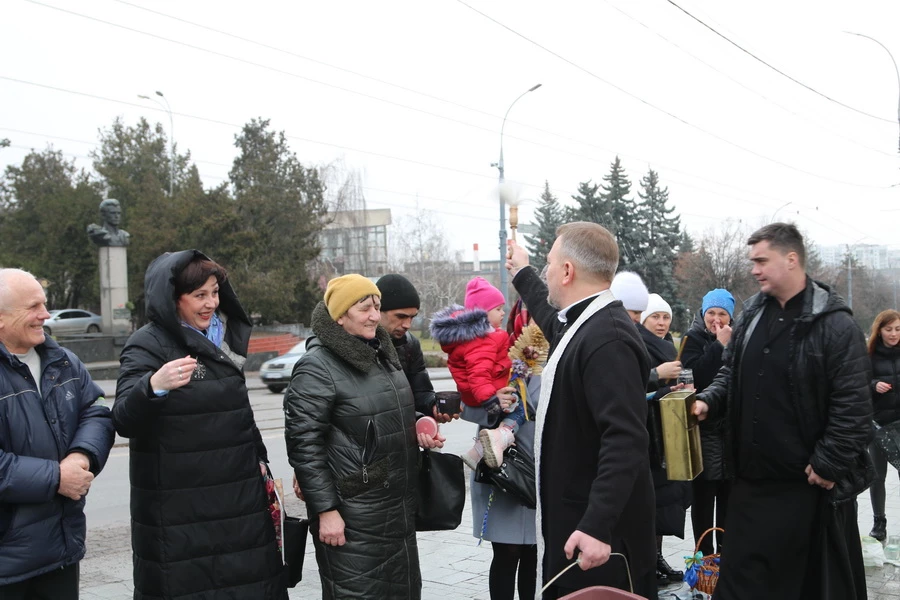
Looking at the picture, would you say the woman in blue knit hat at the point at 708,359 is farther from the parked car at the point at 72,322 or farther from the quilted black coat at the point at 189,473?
the parked car at the point at 72,322

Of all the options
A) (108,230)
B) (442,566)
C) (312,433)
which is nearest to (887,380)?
(442,566)

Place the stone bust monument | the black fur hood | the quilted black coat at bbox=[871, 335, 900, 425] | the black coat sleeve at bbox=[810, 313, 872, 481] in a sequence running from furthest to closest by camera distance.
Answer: the stone bust monument < the quilted black coat at bbox=[871, 335, 900, 425] < the black fur hood < the black coat sleeve at bbox=[810, 313, 872, 481]

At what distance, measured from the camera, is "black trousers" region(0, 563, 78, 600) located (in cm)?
308

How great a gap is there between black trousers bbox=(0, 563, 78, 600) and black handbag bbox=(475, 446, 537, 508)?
6.54 feet

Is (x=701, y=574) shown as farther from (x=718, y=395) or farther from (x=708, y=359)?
(x=708, y=359)

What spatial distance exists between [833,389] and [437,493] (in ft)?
6.46

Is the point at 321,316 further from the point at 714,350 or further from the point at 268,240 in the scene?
the point at 268,240

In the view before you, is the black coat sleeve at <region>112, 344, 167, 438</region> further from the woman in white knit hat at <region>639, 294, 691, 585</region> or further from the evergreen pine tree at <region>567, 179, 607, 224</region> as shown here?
the evergreen pine tree at <region>567, 179, 607, 224</region>

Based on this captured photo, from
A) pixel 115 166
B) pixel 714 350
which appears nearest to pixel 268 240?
pixel 115 166

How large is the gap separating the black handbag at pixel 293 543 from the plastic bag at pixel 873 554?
13.7ft

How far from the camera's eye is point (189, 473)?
326 centimetres

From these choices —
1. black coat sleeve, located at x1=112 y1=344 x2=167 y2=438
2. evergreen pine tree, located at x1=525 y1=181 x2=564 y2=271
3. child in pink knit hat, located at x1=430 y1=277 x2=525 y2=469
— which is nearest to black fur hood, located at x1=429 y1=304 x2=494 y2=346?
child in pink knit hat, located at x1=430 y1=277 x2=525 y2=469

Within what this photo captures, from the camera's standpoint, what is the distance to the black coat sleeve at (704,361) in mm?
5637

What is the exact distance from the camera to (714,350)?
5.65 meters
